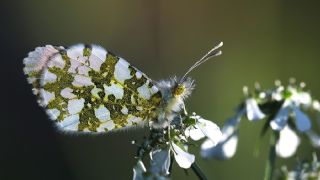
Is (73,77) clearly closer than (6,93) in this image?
Yes

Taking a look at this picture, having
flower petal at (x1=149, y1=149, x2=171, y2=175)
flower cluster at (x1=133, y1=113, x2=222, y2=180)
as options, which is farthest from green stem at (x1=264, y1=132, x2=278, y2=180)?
flower petal at (x1=149, y1=149, x2=171, y2=175)

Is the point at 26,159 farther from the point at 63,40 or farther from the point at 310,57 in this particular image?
the point at 310,57

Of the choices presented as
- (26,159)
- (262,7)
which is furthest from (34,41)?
(262,7)

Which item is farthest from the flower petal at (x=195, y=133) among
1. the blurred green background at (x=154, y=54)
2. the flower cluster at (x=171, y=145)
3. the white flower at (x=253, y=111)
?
the blurred green background at (x=154, y=54)

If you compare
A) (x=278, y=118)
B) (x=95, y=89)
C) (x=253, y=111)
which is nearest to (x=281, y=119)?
(x=278, y=118)

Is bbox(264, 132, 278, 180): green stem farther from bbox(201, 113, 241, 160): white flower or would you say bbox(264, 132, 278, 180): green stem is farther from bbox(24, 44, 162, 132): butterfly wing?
bbox(24, 44, 162, 132): butterfly wing
